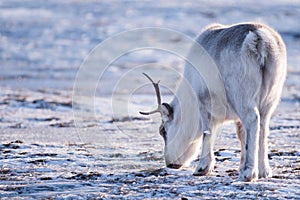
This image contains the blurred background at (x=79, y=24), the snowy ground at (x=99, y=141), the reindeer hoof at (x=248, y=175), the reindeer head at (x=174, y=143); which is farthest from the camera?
the blurred background at (x=79, y=24)

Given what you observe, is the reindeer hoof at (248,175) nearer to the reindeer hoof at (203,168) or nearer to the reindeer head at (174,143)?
the reindeer hoof at (203,168)

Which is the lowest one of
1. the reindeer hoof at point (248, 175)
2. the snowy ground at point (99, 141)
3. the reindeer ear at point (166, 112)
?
the snowy ground at point (99, 141)

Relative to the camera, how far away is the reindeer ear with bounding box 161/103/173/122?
9.07 meters

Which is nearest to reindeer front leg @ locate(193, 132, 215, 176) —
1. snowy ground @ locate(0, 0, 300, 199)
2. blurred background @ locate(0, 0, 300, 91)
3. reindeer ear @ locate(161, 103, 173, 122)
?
snowy ground @ locate(0, 0, 300, 199)

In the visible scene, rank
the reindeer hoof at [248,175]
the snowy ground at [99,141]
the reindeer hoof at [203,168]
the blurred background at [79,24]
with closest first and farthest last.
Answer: the snowy ground at [99,141] → the reindeer hoof at [248,175] → the reindeer hoof at [203,168] → the blurred background at [79,24]

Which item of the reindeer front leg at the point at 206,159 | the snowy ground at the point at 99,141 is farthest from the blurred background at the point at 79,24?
the reindeer front leg at the point at 206,159

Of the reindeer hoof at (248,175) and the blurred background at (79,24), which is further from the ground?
the blurred background at (79,24)

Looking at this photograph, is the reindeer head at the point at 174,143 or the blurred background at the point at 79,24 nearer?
the reindeer head at the point at 174,143

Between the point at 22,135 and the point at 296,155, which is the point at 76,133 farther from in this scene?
the point at 296,155

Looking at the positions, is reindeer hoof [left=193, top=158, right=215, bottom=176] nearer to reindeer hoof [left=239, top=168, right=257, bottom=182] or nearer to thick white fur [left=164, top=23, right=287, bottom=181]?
thick white fur [left=164, top=23, right=287, bottom=181]

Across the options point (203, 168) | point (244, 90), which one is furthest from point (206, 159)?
point (244, 90)

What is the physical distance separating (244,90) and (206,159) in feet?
3.84

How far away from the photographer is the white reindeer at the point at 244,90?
7652 mm

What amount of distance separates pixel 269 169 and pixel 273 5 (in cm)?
4875
